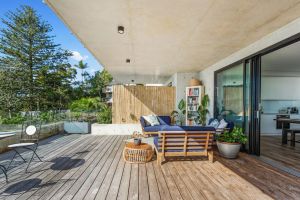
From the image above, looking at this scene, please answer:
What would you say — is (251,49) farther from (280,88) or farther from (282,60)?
(280,88)

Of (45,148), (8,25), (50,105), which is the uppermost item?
(8,25)

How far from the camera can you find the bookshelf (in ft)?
23.2

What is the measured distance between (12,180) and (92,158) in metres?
1.50

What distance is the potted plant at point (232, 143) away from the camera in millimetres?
3880

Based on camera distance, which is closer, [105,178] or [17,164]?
[105,178]

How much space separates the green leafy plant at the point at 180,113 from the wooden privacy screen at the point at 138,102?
13.9 inches

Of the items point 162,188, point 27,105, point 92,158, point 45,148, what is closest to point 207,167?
point 162,188

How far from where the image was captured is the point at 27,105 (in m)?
14.1

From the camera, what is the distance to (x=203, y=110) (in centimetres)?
665

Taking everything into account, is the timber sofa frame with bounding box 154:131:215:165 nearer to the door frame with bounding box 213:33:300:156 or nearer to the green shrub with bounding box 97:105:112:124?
the door frame with bounding box 213:33:300:156

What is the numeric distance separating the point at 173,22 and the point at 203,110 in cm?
435

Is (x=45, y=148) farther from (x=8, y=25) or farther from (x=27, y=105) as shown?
(x=8, y=25)

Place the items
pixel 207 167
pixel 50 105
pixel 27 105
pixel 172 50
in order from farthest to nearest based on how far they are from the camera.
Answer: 1. pixel 50 105
2. pixel 27 105
3. pixel 172 50
4. pixel 207 167

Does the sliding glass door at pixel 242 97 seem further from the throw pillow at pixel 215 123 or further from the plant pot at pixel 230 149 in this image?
the plant pot at pixel 230 149
